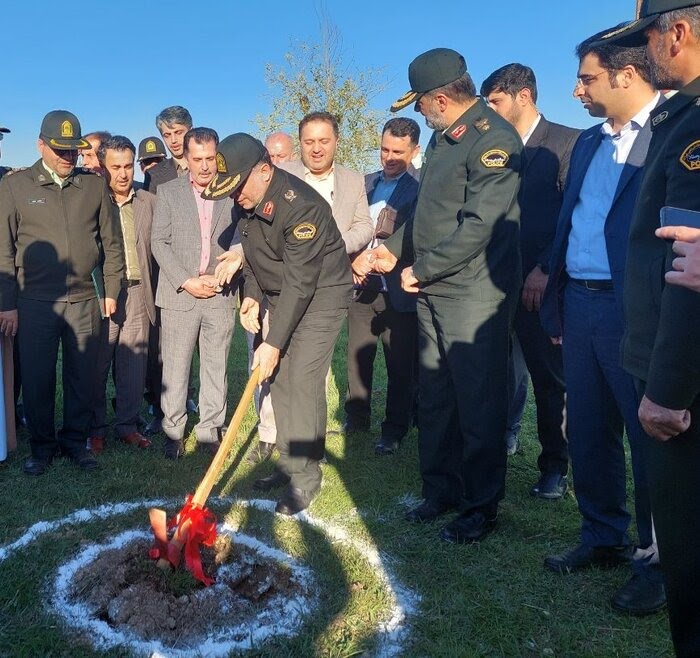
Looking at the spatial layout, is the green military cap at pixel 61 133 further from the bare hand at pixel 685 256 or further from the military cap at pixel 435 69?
the bare hand at pixel 685 256

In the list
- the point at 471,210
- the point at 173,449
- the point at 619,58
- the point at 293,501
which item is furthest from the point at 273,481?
the point at 619,58

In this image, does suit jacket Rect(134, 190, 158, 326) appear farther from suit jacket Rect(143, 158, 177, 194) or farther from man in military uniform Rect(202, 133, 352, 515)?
man in military uniform Rect(202, 133, 352, 515)

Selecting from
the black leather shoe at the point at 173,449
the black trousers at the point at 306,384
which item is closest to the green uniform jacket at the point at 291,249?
the black trousers at the point at 306,384

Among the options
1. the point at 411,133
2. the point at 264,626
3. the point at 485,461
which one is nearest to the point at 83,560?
the point at 264,626

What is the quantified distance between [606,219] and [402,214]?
2.35 m

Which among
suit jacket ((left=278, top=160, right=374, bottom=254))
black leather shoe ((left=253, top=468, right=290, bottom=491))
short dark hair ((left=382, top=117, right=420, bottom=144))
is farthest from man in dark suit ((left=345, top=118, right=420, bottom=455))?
black leather shoe ((left=253, top=468, right=290, bottom=491))

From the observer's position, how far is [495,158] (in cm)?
347

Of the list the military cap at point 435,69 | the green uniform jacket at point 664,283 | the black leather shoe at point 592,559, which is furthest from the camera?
the military cap at point 435,69

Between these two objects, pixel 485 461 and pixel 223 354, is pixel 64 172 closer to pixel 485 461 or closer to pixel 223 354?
pixel 223 354

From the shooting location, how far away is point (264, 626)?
117 inches

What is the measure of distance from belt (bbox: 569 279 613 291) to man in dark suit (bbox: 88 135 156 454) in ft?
11.4

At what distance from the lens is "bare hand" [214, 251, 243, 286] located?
4.81 meters

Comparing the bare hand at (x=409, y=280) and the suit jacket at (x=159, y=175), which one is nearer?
the bare hand at (x=409, y=280)

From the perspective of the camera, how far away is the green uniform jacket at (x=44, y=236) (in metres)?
4.50
